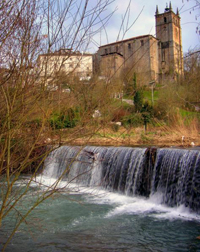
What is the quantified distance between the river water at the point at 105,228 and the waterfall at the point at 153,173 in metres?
0.33

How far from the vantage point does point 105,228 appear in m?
4.93

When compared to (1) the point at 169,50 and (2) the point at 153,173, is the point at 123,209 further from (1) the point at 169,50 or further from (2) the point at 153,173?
(1) the point at 169,50

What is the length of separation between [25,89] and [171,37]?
171 ft

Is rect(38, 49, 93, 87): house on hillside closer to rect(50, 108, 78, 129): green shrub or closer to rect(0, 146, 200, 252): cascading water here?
rect(50, 108, 78, 129): green shrub

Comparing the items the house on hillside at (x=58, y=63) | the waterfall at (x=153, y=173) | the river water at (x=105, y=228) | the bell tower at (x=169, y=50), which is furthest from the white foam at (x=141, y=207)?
the house on hillside at (x=58, y=63)

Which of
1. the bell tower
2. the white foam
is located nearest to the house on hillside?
the bell tower

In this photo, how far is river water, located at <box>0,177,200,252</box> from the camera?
4191mm

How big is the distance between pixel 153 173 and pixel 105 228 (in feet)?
8.71

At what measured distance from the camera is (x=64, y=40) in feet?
7.24

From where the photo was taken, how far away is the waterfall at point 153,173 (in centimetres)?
635

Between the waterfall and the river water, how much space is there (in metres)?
0.33

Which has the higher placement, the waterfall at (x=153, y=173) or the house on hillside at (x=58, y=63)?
the house on hillside at (x=58, y=63)

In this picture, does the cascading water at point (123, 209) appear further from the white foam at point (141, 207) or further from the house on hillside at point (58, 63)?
the house on hillside at point (58, 63)

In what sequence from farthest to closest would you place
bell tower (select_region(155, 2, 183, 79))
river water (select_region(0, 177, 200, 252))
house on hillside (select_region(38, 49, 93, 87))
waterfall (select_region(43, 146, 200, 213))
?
waterfall (select_region(43, 146, 200, 213)) < river water (select_region(0, 177, 200, 252)) < bell tower (select_region(155, 2, 183, 79)) < house on hillside (select_region(38, 49, 93, 87))
